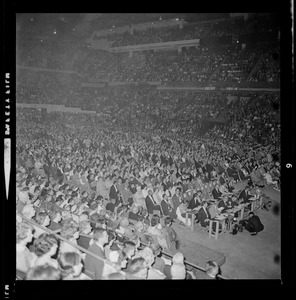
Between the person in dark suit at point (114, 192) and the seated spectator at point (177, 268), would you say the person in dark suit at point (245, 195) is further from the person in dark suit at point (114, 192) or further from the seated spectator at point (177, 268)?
the person in dark suit at point (114, 192)

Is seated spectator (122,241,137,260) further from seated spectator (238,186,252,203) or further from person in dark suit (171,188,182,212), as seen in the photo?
seated spectator (238,186,252,203)

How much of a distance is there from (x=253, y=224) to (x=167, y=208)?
34.2 inches

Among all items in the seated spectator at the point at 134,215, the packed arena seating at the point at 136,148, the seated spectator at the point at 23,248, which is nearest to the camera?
the seated spectator at the point at 23,248

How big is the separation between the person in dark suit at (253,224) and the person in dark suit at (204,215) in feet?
1.29

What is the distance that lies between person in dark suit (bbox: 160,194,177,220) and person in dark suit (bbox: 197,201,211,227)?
0.83 ft

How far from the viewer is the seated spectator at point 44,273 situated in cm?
357

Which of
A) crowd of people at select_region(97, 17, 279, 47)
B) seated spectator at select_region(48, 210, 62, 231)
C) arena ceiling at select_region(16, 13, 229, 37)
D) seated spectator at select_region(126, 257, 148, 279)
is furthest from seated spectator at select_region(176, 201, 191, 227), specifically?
arena ceiling at select_region(16, 13, 229, 37)

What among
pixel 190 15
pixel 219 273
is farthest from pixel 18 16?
pixel 219 273

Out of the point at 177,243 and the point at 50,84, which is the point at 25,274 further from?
the point at 50,84

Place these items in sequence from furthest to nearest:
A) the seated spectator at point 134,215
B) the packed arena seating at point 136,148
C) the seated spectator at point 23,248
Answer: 1. the seated spectator at point 134,215
2. the packed arena seating at point 136,148
3. the seated spectator at point 23,248

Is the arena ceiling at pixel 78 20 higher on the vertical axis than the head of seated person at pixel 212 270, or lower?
higher

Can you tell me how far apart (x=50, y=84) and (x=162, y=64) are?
3.78ft

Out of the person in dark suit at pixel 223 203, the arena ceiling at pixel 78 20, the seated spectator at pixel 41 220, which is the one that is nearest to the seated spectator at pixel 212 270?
the person in dark suit at pixel 223 203
